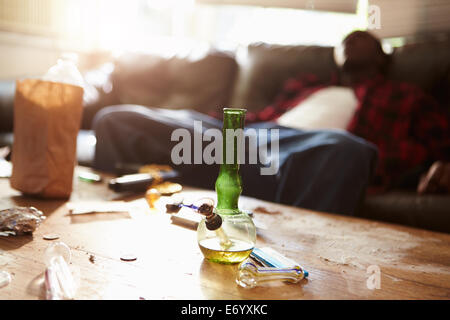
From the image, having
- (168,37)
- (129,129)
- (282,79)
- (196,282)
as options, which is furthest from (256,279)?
(168,37)

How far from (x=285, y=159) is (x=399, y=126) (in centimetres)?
60

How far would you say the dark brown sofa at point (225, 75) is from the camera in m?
1.68

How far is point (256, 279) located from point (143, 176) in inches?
21.7

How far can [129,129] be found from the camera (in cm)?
127

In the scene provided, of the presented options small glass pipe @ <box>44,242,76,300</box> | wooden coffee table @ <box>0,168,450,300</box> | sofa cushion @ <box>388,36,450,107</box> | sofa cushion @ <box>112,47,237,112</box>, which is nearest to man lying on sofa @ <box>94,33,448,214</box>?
sofa cushion @ <box>388,36,450,107</box>

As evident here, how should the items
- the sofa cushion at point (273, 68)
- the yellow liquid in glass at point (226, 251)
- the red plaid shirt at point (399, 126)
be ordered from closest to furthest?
the yellow liquid in glass at point (226, 251) < the red plaid shirt at point (399, 126) < the sofa cushion at point (273, 68)

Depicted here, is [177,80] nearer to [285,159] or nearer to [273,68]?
[273,68]

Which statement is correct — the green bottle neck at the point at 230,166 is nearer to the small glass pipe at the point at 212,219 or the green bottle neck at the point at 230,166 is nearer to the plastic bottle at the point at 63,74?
the small glass pipe at the point at 212,219

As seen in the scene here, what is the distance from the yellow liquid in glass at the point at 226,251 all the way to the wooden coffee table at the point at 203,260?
0.03 ft

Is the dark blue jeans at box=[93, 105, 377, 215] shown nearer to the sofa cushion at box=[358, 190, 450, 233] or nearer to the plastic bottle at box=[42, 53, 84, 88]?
the sofa cushion at box=[358, 190, 450, 233]

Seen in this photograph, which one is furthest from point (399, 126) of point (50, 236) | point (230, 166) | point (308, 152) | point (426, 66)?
point (50, 236)

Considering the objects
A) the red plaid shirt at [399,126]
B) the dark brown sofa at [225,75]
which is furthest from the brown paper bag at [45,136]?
the red plaid shirt at [399,126]

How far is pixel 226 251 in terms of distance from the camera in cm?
56

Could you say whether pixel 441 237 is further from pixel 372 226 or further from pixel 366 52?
pixel 366 52
